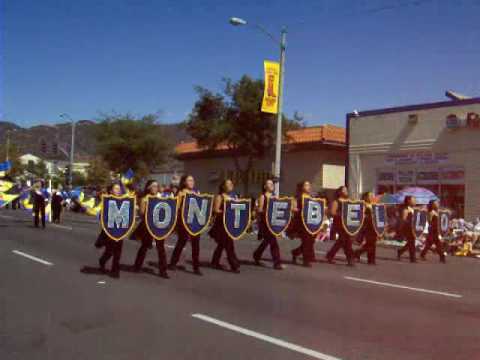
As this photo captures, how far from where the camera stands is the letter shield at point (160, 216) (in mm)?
9797

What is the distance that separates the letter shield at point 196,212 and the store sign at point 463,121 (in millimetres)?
16063

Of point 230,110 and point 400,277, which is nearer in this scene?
point 400,277

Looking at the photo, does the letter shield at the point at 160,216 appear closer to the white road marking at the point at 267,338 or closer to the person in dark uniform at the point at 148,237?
the person in dark uniform at the point at 148,237

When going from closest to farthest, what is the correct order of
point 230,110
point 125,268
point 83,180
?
point 125,268 → point 230,110 → point 83,180

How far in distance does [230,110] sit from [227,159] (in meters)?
7.44

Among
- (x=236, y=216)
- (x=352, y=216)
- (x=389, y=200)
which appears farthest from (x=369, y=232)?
(x=389, y=200)

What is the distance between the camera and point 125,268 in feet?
35.4

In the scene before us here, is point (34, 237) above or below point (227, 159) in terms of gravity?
below

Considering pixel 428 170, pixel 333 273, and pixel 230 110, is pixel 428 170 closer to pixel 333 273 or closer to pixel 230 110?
→ pixel 230 110


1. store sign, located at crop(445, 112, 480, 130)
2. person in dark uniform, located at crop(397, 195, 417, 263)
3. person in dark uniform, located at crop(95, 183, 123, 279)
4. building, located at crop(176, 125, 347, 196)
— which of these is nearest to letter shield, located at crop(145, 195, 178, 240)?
person in dark uniform, located at crop(95, 183, 123, 279)

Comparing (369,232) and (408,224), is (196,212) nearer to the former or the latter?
(369,232)

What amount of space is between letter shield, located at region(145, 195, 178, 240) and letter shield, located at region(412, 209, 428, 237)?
23.0 feet

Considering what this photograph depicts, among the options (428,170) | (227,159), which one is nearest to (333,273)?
(428,170)

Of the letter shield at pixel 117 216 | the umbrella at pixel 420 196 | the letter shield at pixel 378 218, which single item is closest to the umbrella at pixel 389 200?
the umbrella at pixel 420 196
